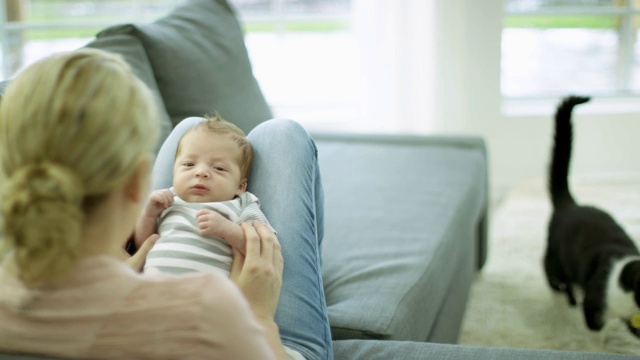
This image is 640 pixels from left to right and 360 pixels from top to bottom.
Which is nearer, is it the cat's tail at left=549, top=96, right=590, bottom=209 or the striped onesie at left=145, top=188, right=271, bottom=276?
the striped onesie at left=145, top=188, right=271, bottom=276

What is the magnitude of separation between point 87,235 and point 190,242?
0.35 metres

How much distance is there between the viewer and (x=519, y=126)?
3906 mm

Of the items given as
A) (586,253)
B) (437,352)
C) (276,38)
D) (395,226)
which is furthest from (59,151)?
(276,38)

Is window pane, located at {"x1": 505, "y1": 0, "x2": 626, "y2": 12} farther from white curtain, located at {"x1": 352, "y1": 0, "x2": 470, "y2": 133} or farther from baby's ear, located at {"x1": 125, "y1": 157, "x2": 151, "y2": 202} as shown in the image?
baby's ear, located at {"x1": 125, "y1": 157, "x2": 151, "y2": 202}

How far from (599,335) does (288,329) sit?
1.24m

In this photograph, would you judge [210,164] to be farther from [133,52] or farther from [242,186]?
[133,52]

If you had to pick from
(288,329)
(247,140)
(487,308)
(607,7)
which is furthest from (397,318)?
(607,7)

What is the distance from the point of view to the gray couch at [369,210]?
4.70 ft

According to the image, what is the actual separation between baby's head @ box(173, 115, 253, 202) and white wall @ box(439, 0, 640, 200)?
99.6 inches

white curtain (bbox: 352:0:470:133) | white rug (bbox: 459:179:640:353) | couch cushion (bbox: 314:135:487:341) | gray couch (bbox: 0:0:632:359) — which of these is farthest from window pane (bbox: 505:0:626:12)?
gray couch (bbox: 0:0:632:359)

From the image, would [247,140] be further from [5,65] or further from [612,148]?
[612,148]

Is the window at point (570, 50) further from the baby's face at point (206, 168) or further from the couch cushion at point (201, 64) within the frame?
the baby's face at point (206, 168)

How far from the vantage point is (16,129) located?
2.48ft

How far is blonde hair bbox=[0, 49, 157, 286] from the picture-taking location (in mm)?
741
